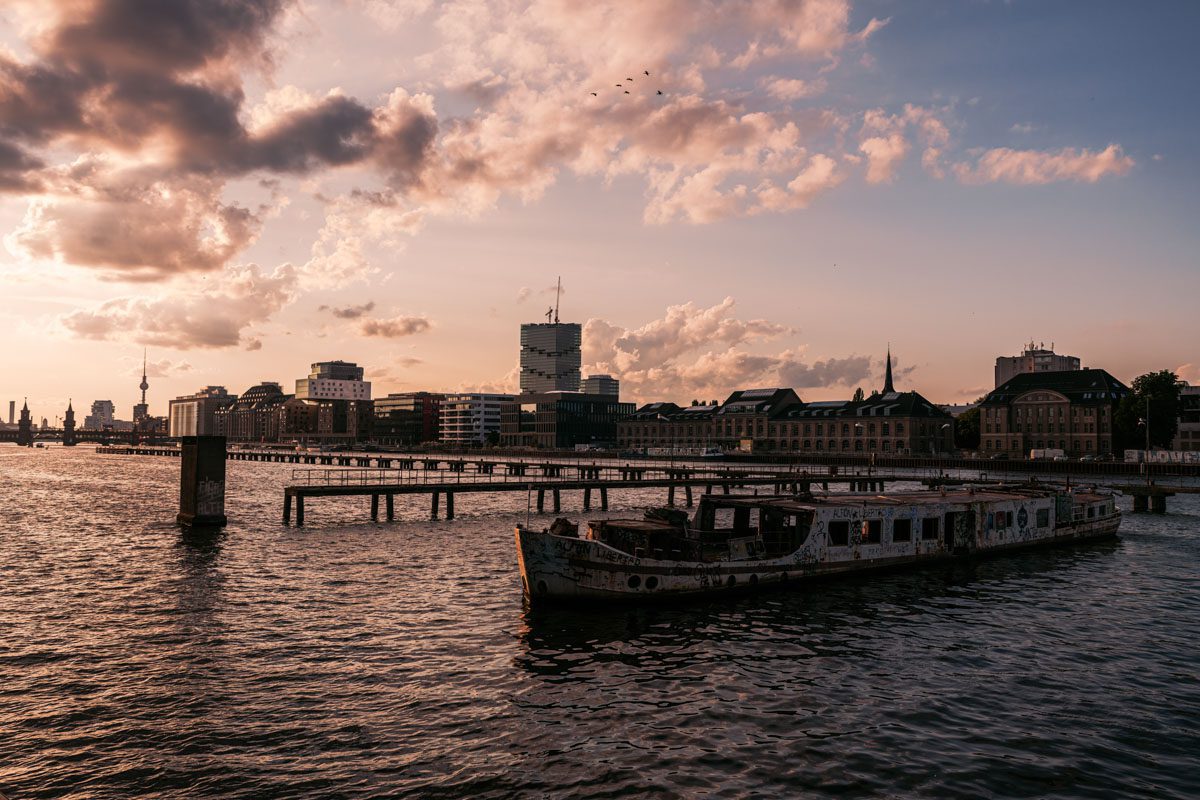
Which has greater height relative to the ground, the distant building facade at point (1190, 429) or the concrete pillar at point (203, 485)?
the distant building facade at point (1190, 429)

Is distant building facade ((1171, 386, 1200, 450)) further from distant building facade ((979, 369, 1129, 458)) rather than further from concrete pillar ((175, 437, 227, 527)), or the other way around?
concrete pillar ((175, 437, 227, 527))

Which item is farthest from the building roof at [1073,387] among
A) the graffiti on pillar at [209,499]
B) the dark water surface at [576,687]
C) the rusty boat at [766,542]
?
the graffiti on pillar at [209,499]

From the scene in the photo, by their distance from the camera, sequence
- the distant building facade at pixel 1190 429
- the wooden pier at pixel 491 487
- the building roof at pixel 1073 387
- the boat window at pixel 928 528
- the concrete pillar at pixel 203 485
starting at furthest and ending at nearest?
1. the distant building facade at pixel 1190 429
2. the building roof at pixel 1073 387
3. the wooden pier at pixel 491 487
4. the concrete pillar at pixel 203 485
5. the boat window at pixel 928 528

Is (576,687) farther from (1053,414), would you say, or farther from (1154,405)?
(1053,414)

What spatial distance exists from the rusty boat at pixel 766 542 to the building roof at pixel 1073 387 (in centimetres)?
13868

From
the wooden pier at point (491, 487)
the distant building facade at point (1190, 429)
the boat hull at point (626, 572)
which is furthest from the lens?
the distant building facade at point (1190, 429)

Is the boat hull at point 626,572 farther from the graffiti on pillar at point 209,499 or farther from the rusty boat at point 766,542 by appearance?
the graffiti on pillar at point 209,499

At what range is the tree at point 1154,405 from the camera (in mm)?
152000

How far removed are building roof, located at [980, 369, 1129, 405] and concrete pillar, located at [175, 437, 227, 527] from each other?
178 meters

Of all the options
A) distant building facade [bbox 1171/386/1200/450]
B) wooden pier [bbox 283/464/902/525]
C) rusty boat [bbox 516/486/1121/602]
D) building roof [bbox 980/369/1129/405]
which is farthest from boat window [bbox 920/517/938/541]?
distant building facade [bbox 1171/386/1200/450]

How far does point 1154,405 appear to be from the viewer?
15225 centimetres

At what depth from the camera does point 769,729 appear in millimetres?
21984

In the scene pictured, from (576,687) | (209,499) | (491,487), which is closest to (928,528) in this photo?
(576,687)

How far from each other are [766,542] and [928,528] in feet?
45.0
